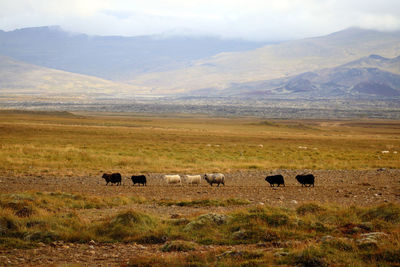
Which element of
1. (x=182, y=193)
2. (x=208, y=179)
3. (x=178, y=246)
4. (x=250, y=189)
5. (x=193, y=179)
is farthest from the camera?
(x=193, y=179)

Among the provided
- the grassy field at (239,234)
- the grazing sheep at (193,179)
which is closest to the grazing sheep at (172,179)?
the grazing sheep at (193,179)

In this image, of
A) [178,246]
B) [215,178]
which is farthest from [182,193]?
[178,246]

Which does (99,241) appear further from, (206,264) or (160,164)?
(160,164)

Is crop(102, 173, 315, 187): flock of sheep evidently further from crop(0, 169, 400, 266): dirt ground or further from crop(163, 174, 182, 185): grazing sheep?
crop(0, 169, 400, 266): dirt ground

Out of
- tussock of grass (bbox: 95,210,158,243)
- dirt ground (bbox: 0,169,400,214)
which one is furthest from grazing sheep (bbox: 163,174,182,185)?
tussock of grass (bbox: 95,210,158,243)

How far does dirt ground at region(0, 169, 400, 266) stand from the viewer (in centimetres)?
970

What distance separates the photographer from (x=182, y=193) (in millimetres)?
19094

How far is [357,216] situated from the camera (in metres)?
12.7

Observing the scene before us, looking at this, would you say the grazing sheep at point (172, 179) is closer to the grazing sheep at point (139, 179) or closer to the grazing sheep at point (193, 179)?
the grazing sheep at point (193, 179)

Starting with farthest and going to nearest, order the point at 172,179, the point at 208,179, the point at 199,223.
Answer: the point at 172,179
the point at 208,179
the point at 199,223

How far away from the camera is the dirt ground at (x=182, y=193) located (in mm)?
9703

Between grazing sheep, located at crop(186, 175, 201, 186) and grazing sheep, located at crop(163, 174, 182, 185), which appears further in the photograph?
grazing sheep, located at crop(186, 175, 201, 186)

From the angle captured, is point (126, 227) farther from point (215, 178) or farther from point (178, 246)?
point (215, 178)

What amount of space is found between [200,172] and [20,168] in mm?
9794
